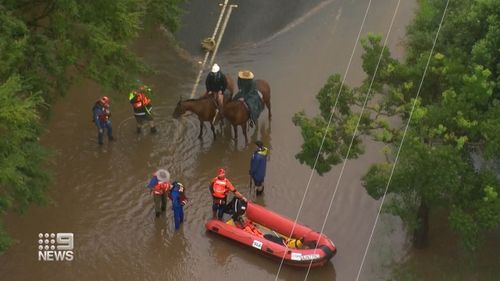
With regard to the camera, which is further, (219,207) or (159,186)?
(219,207)

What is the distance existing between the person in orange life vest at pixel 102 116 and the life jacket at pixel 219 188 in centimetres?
436

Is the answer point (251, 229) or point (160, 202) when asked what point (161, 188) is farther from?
point (251, 229)

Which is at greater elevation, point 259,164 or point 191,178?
point 259,164

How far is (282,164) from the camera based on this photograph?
18.0 m

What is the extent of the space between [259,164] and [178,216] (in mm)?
2249

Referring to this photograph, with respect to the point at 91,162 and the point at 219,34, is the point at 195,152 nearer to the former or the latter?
the point at 91,162

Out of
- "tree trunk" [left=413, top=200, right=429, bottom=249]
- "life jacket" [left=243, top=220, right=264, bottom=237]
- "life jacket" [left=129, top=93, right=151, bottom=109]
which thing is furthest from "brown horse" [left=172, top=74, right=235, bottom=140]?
"tree trunk" [left=413, top=200, right=429, bottom=249]

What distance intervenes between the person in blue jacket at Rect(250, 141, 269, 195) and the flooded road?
0.65m

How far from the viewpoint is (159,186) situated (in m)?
15.3

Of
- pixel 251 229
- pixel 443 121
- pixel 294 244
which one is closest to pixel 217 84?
pixel 251 229

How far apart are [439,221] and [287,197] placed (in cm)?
363

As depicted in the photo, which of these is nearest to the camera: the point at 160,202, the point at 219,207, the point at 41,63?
the point at 41,63

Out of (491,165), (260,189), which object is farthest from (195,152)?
(491,165)

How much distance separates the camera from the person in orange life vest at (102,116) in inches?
699
